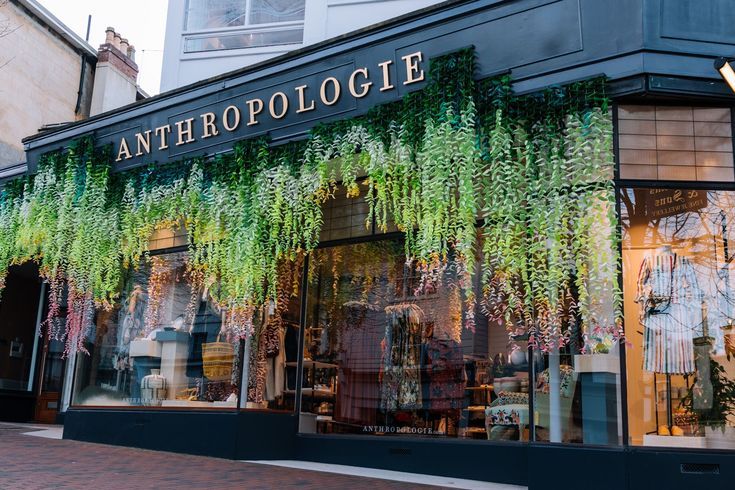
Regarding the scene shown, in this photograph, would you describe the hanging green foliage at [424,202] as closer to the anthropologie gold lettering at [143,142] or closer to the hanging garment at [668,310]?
the anthropologie gold lettering at [143,142]

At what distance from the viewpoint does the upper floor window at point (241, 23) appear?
10.7 metres

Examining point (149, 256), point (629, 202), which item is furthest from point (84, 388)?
point (629, 202)

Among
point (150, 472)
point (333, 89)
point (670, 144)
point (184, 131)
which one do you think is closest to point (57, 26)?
point (184, 131)

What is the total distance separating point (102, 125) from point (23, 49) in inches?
287

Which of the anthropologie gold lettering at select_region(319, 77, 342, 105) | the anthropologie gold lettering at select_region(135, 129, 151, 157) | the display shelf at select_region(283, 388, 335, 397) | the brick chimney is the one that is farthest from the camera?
the brick chimney

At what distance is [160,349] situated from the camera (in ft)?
36.5

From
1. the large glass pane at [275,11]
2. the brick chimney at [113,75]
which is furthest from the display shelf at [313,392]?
the brick chimney at [113,75]

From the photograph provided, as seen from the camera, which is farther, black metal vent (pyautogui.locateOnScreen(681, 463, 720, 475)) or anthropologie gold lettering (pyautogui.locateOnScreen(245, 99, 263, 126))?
anthropologie gold lettering (pyautogui.locateOnScreen(245, 99, 263, 126))

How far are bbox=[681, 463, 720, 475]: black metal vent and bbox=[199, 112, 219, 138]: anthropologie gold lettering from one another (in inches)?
268

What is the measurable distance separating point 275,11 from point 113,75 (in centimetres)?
947

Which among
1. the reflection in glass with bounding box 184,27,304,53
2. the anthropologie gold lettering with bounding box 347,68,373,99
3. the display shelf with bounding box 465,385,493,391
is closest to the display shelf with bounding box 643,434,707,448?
the display shelf with bounding box 465,385,493,391

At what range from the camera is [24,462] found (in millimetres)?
8117

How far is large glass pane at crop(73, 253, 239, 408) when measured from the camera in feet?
34.1

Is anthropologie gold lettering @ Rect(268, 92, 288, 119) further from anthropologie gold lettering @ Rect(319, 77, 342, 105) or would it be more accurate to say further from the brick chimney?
the brick chimney
